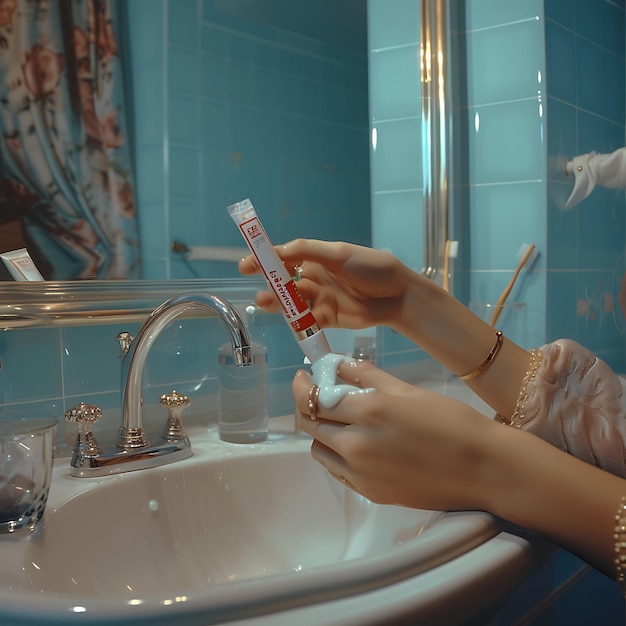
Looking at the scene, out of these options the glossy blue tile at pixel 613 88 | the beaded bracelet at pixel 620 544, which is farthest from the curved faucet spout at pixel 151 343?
the glossy blue tile at pixel 613 88

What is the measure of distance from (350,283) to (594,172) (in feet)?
2.36

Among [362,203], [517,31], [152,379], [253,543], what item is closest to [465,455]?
[253,543]

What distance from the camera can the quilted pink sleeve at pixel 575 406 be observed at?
64cm

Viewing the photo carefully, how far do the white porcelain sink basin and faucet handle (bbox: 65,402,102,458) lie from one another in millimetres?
26

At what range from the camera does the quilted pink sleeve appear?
0.64 metres

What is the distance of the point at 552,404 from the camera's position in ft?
2.19

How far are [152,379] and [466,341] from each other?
37cm

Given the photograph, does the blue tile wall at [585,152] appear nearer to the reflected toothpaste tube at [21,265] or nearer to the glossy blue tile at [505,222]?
the glossy blue tile at [505,222]

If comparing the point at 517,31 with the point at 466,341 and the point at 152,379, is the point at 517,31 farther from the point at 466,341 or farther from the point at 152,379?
the point at 152,379

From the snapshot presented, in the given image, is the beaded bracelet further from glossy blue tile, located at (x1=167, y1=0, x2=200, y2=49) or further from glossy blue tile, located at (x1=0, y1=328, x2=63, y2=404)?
glossy blue tile, located at (x1=167, y1=0, x2=200, y2=49)

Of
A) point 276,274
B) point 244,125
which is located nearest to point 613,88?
point 244,125

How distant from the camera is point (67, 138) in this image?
29.1 inches

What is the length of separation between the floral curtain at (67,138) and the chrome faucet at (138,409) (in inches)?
4.1

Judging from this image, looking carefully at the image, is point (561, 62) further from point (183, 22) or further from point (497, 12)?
point (183, 22)
